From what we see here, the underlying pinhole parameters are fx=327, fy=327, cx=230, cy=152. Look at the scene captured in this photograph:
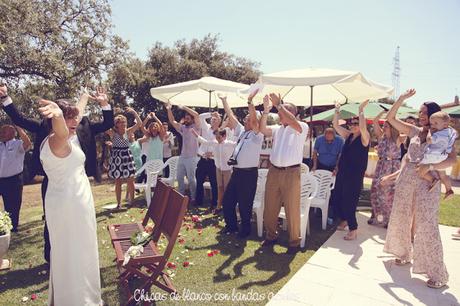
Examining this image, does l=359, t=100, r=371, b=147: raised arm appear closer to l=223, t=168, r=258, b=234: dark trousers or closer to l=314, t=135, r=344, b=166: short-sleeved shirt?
l=314, t=135, r=344, b=166: short-sleeved shirt

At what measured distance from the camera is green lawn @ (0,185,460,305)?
3.96 meters

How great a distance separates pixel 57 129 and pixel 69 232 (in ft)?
3.25

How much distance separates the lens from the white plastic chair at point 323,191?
6.18 meters

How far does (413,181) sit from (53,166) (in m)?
4.35

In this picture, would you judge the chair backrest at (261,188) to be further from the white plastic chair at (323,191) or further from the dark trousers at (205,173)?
the dark trousers at (205,173)

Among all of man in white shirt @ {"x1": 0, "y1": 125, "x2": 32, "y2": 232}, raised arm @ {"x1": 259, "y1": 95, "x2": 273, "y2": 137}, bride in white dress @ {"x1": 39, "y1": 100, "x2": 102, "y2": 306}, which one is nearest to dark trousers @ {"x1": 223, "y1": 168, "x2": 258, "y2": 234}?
raised arm @ {"x1": 259, "y1": 95, "x2": 273, "y2": 137}

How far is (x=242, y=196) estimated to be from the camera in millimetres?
5641

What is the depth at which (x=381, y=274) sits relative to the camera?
443cm

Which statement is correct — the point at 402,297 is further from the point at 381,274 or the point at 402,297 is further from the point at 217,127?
the point at 217,127

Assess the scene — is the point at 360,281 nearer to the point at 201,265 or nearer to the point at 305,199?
the point at 305,199

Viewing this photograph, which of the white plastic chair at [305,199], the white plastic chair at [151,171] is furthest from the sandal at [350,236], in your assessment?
the white plastic chair at [151,171]

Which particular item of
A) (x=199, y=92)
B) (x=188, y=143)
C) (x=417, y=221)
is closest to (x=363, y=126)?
(x=417, y=221)

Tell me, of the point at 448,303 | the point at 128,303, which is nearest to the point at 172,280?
the point at 128,303

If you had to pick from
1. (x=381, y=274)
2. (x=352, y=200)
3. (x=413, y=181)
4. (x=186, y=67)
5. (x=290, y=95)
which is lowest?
(x=381, y=274)
